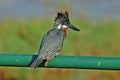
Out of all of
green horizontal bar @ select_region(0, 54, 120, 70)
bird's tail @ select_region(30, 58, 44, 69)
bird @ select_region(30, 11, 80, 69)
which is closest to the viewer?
green horizontal bar @ select_region(0, 54, 120, 70)

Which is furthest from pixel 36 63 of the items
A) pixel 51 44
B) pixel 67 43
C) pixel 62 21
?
pixel 67 43

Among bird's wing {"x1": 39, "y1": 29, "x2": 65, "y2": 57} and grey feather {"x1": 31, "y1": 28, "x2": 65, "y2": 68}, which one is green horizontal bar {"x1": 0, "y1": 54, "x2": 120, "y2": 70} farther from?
bird's wing {"x1": 39, "y1": 29, "x2": 65, "y2": 57}

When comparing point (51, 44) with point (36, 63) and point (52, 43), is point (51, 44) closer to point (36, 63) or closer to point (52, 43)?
point (52, 43)

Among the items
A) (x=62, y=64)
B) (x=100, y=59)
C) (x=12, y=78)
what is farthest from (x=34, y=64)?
(x=12, y=78)

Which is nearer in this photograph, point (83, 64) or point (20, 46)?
point (83, 64)

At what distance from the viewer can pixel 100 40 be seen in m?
5.75

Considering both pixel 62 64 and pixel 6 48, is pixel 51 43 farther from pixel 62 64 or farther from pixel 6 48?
pixel 6 48

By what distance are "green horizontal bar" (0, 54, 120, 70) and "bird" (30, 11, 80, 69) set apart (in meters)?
0.11

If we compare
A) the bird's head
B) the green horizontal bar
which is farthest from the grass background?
the green horizontal bar

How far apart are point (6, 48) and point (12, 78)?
40 centimetres

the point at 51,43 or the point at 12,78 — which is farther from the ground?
the point at 51,43

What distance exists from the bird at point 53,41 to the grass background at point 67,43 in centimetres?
162

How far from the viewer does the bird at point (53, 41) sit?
3.17m

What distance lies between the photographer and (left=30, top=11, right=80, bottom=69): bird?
317 centimetres
